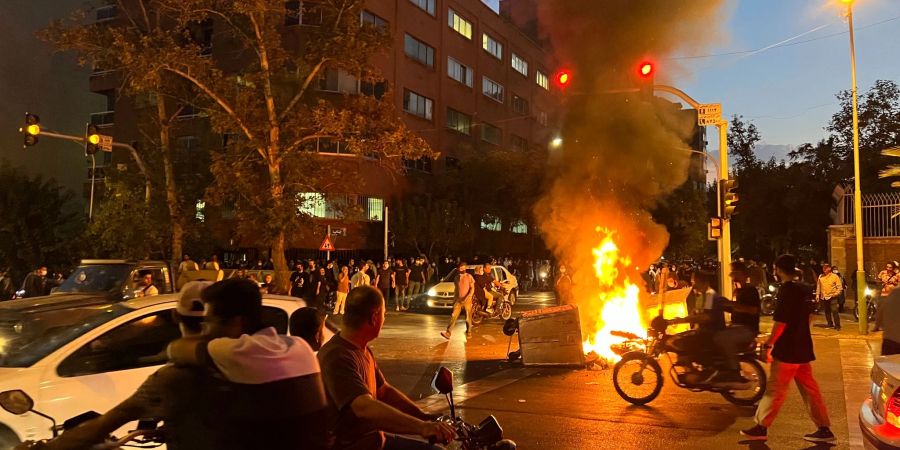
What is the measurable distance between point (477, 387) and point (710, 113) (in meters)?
9.12

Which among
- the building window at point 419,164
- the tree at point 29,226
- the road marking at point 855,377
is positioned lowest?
the road marking at point 855,377

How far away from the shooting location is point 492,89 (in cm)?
4600

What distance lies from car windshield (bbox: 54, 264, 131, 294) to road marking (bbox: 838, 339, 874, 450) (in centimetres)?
1030

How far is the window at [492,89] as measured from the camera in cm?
4468

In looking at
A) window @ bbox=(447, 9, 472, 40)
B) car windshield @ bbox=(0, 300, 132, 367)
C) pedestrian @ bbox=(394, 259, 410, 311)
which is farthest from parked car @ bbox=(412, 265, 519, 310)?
window @ bbox=(447, 9, 472, 40)

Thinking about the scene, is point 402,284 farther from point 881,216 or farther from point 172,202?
point 881,216

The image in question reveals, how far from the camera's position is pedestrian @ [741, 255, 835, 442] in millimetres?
6156

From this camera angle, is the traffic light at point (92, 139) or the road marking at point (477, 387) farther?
the traffic light at point (92, 139)

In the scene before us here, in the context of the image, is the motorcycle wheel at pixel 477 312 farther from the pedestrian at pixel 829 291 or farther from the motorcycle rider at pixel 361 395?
the motorcycle rider at pixel 361 395

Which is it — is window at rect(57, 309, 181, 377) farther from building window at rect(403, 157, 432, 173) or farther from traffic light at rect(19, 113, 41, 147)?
building window at rect(403, 157, 432, 173)

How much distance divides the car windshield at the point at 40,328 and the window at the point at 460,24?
1368 inches

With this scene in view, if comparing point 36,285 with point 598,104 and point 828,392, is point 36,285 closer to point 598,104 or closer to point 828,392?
point 598,104

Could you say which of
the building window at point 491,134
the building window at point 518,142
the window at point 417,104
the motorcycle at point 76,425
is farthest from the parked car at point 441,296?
the building window at point 518,142

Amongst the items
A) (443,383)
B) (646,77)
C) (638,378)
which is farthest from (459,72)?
(443,383)
